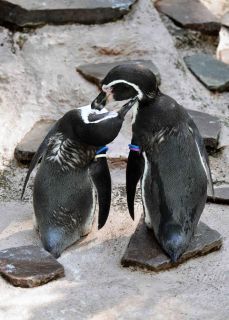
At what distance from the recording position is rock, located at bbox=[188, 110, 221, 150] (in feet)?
13.9

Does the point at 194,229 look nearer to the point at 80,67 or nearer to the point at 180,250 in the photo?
the point at 180,250

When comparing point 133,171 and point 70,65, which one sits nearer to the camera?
point 133,171

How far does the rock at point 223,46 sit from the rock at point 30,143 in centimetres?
168

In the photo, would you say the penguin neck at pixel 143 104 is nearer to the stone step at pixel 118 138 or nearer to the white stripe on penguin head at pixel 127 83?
the white stripe on penguin head at pixel 127 83

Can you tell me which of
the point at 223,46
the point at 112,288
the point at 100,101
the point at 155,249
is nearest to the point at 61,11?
the point at 223,46

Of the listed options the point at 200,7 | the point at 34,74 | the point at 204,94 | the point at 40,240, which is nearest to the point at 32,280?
the point at 40,240

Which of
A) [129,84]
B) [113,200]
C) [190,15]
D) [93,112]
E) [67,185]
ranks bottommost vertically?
[113,200]

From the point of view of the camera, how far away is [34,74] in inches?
178

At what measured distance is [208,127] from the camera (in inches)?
171

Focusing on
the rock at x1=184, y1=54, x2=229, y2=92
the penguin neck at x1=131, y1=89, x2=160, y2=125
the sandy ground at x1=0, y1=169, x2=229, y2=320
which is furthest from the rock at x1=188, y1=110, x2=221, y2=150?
the penguin neck at x1=131, y1=89, x2=160, y2=125

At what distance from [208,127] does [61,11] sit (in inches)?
49.9

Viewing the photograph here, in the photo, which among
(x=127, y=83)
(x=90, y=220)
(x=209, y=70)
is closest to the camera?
(x=127, y=83)

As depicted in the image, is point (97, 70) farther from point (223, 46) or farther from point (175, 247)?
point (175, 247)

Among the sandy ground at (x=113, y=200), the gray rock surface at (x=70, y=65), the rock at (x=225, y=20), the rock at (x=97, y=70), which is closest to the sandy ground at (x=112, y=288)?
the sandy ground at (x=113, y=200)
